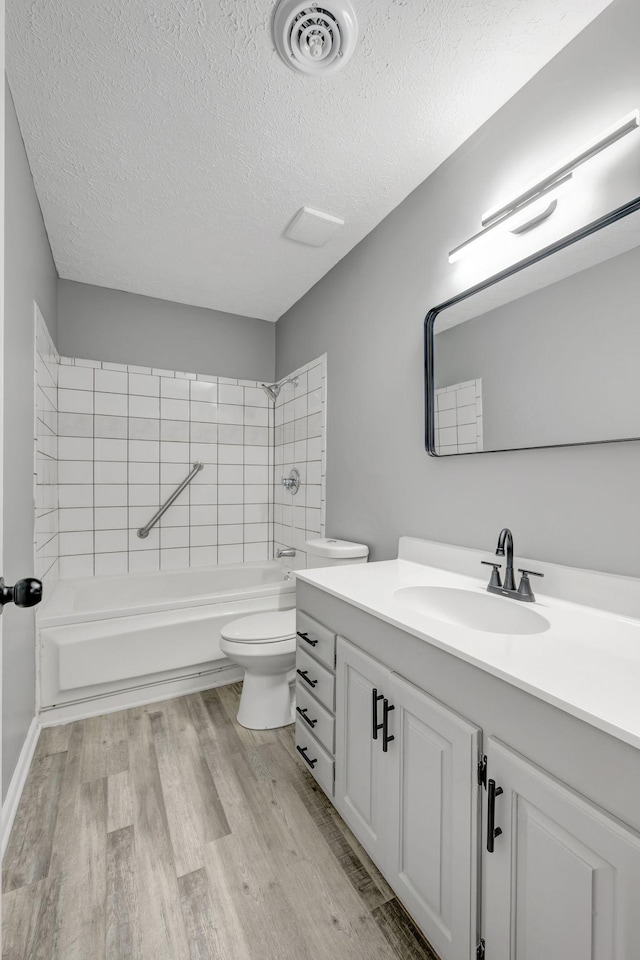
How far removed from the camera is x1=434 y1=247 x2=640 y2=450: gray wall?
3.61 feet

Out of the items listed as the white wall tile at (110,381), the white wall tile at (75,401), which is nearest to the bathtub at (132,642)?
the white wall tile at (75,401)

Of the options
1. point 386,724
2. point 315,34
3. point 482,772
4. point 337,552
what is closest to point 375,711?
point 386,724

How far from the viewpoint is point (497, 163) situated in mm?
1453

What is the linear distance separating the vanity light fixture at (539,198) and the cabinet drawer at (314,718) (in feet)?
5.41

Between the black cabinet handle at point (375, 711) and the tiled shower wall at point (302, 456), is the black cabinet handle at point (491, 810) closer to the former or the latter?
the black cabinet handle at point (375, 711)

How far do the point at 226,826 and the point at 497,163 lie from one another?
2327mm

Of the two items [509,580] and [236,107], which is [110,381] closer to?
[236,107]

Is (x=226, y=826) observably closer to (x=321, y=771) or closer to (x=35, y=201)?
(x=321, y=771)

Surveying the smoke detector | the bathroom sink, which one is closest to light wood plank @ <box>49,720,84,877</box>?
the bathroom sink

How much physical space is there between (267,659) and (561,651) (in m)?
1.26

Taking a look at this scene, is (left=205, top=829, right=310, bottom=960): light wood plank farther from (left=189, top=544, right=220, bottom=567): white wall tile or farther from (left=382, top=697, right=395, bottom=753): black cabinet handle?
(left=189, top=544, right=220, bottom=567): white wall tile

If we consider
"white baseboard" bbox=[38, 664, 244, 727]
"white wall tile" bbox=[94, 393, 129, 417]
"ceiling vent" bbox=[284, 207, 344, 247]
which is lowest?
"white baseboard" bbox=[38, 664, 244, 727]

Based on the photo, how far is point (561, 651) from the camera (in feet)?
2.89

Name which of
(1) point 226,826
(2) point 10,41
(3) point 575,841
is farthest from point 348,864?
(2) point 10,41
